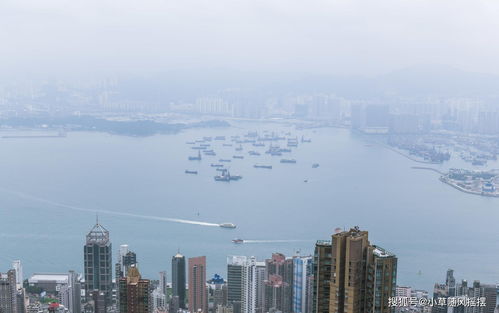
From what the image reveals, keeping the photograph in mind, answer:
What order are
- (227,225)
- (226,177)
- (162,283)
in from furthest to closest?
1. (226,177)
2. (227,225)
3. (162,283)

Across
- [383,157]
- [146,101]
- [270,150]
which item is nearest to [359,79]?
[383,157]

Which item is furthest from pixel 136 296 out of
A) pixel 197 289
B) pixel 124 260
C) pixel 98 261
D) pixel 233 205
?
pixel 233 205

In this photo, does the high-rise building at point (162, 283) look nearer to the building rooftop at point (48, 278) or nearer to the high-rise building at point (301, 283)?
the building rooftop at point (48, 278)

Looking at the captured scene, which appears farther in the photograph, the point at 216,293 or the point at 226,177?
the point at 226,177

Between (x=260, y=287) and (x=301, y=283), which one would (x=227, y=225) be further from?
(x=301, y=283)

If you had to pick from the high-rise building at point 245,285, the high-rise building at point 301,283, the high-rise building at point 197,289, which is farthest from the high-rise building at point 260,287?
the high-rise building at point 197,289

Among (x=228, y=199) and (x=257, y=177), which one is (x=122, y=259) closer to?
(x=228, y=199)

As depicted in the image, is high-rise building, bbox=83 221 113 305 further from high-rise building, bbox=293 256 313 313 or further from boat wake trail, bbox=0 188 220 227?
boat wake trail, bbox=0 188 220 227
